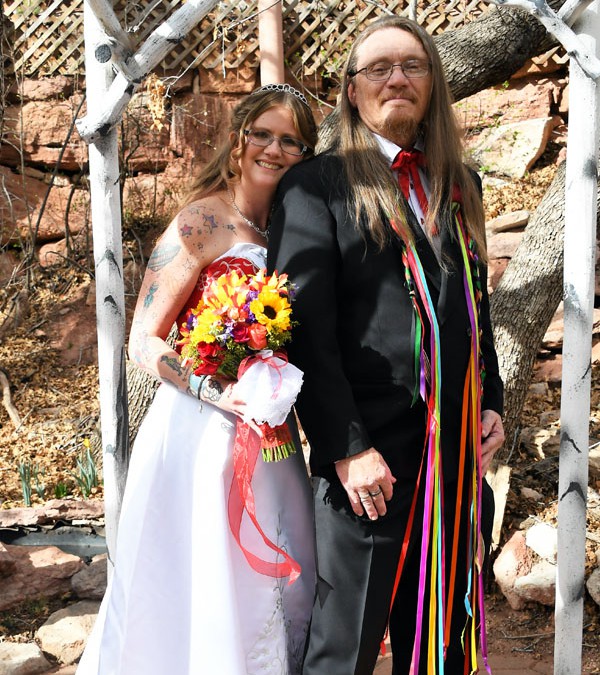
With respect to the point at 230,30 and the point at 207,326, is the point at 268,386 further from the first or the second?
the point at 230,30

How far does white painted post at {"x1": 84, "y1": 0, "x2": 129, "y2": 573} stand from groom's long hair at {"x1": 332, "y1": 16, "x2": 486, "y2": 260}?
71cm

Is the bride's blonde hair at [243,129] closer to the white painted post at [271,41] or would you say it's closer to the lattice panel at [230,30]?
the white painted post at [271,41]

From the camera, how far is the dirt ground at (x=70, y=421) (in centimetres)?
386

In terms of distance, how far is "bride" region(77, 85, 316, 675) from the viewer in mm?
2381

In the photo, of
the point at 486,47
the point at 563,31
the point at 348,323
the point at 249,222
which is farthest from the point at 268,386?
the point at 486,47

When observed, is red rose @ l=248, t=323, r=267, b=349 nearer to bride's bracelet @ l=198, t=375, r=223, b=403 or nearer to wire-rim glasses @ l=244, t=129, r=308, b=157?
bride's bracelet @ l=198, t=375, r=223, b=403

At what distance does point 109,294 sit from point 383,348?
35.5 inches

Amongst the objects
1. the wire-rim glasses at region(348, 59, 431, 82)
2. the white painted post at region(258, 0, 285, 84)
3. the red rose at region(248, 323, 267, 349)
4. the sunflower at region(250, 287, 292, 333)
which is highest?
the white painted post at region(258, 0, 285, 84)

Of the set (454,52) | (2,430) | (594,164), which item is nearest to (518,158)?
(454,52)

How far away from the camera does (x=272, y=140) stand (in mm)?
2572

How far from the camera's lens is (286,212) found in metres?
2.31

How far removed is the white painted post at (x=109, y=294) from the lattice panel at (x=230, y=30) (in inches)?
239

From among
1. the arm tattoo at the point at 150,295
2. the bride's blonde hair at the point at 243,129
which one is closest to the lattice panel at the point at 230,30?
the bride's blonde hair at the point at 243,129

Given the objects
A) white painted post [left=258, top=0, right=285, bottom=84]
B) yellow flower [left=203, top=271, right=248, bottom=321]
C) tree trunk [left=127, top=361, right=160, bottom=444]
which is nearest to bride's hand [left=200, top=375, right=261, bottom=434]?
yellow flower [left=203, top=271, right=248, bottom=321]
